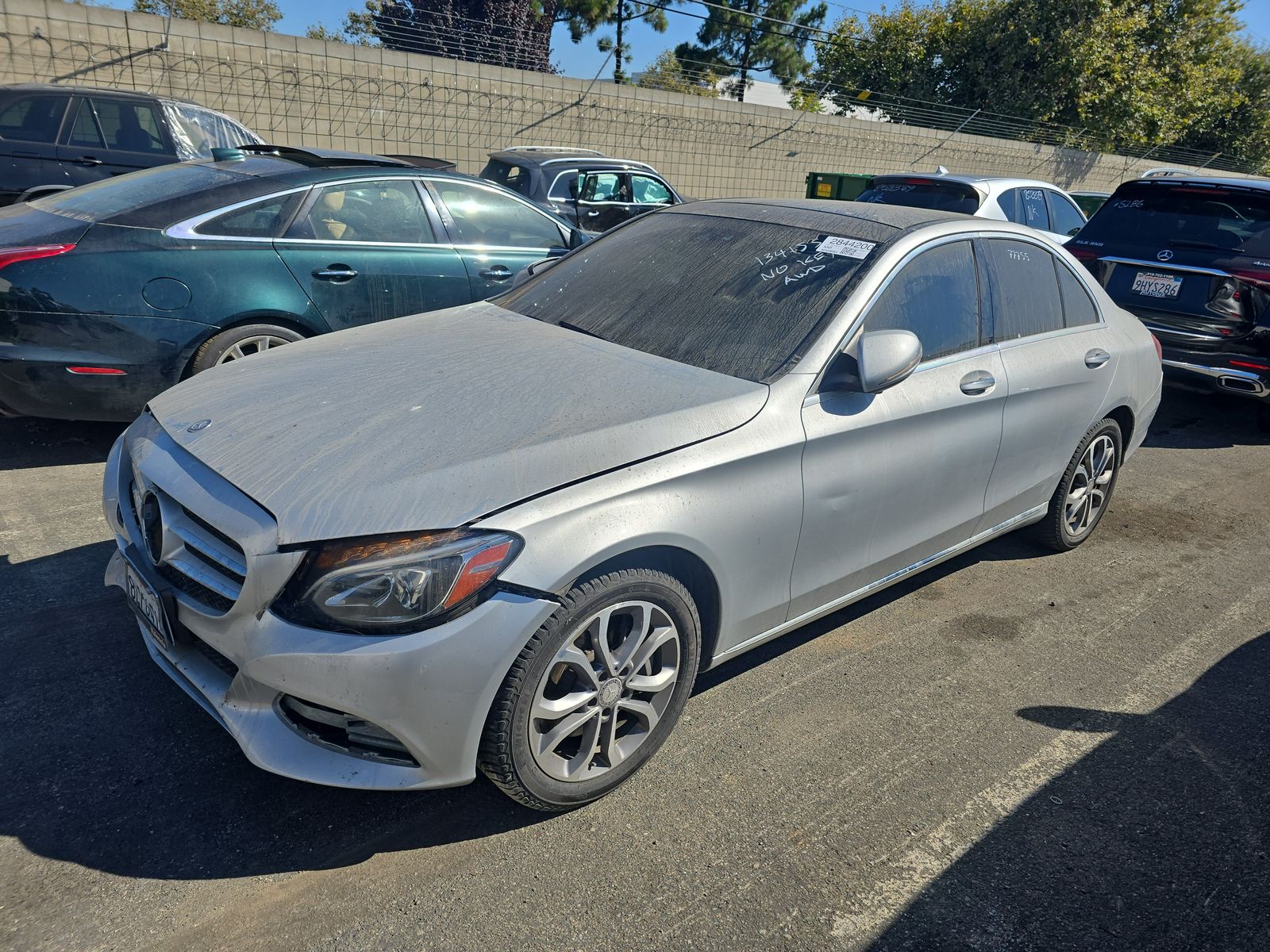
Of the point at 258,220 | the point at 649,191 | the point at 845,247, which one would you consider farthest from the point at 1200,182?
the point at 258,220

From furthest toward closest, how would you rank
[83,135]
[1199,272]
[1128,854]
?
[83,135], [1199,272], [1128,854]

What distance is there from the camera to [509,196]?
19.8ft

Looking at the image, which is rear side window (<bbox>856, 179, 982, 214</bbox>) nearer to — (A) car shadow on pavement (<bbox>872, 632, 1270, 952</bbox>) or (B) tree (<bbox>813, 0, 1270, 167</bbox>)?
(A) car shadow on pavement (<bbox>872, 632, 1270, 952</bbox>)

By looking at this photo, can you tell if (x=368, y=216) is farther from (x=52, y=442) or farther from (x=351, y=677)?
(x=351, y=677)

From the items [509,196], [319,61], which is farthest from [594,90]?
[509,196]

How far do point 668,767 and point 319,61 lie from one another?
13401 millimetres

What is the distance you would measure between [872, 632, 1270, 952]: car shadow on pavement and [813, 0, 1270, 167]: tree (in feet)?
84.5

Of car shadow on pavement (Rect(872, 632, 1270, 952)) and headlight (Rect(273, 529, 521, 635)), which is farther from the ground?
headlight (Rect(273, 529, 521, 635))

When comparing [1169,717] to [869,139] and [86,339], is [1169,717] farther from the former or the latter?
[869,139]

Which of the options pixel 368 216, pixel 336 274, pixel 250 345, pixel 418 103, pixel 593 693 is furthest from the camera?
pixel 418 103

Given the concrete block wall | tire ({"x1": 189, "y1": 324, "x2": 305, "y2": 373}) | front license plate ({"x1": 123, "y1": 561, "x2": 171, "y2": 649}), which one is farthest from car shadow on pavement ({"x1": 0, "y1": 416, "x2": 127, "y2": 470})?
the concrete block wall

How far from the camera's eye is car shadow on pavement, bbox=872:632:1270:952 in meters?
2.29

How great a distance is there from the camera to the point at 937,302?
3.39m

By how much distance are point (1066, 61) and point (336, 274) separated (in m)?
28.2
